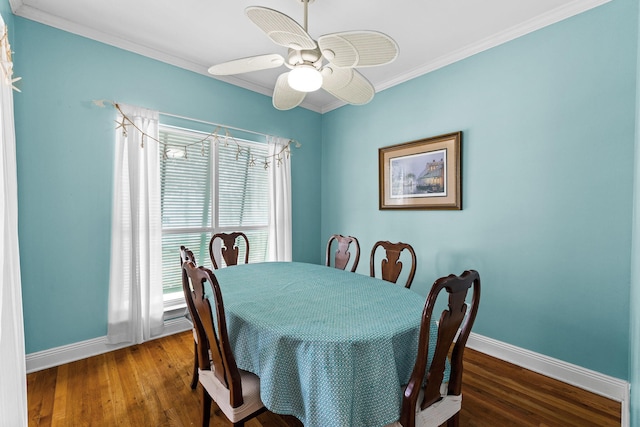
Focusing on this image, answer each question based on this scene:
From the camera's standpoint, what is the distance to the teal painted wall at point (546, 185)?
1.88 meters

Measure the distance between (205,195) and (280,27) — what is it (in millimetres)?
2131

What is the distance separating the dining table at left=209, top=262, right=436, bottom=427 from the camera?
1.04 m

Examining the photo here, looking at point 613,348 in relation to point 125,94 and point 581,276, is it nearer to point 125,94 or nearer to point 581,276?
point 581,276

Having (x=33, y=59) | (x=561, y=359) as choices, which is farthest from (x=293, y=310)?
(x=33, y=59)

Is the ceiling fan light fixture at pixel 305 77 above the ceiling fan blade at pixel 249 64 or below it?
below

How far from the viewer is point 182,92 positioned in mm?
2850

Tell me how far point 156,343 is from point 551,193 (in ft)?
11.5

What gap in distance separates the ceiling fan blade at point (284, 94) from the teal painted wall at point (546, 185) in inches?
57.8

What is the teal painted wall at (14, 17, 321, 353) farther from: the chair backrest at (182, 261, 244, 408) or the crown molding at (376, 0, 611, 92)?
the crown molding at (376, 0, 611, 92)

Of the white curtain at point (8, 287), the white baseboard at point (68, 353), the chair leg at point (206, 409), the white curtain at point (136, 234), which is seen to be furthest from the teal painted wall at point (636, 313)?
the white baseboard at point (68, 353)

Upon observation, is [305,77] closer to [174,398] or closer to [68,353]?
[174,398]

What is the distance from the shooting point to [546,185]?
2.15 m

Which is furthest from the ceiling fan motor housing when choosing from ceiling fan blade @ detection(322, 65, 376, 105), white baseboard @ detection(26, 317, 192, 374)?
white baseboard @ detection(26, 317, 192, 374)

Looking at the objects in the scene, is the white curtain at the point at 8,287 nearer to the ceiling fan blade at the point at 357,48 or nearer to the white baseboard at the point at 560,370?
the ceiling fan blade at the point at 357,48
